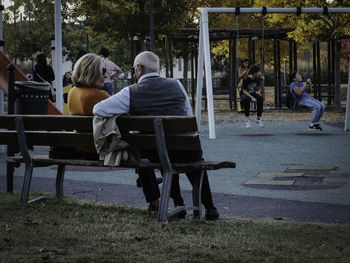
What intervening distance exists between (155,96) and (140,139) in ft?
1.36

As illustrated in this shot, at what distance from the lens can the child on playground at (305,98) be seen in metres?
18.8

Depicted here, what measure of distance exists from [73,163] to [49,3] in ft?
134

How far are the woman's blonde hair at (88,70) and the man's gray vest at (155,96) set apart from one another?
0.63 m

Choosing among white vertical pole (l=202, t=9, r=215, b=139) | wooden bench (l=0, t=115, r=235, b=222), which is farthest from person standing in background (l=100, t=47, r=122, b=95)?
wooden bench (l=0, t=115, r=235, b=222)

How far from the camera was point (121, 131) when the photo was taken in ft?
22.6

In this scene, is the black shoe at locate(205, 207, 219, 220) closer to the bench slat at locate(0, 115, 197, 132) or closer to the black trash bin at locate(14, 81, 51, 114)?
the bench slat at locate(0, 115, 197, 132)

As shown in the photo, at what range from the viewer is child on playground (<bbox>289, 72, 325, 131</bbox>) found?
18.8m

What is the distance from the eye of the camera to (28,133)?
302 inches

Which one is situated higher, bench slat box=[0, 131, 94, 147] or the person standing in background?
the person standing in background

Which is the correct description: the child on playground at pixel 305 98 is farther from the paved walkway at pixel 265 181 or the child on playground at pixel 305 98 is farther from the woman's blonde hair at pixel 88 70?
the woman's blonde hair at pixel 88 70

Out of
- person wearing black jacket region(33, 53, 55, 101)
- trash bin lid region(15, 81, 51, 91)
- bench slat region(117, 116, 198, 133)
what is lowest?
bench slat region(117, 116, 198, 133)

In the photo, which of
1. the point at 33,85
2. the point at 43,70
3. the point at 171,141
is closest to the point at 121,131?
the point at 171,141

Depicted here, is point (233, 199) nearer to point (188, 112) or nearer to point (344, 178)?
point (188, 112)

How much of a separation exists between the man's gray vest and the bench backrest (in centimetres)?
20
